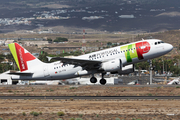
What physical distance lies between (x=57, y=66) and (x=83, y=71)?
4.43m

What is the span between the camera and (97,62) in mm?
47812

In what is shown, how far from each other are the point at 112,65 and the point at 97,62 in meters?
2.17

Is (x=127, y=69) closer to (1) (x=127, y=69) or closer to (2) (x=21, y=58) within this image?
(1) (x=127, y=69)

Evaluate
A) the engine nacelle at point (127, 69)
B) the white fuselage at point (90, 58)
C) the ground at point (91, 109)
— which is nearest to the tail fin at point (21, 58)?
the white fuselage at point (90, 58)

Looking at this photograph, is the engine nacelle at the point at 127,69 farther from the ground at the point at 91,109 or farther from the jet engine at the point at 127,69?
the ground at the point at 91,109

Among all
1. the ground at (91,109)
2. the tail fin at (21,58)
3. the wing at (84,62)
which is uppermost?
the tail fin at (21,58)

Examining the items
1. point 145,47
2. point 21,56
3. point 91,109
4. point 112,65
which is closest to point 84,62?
point 112,65

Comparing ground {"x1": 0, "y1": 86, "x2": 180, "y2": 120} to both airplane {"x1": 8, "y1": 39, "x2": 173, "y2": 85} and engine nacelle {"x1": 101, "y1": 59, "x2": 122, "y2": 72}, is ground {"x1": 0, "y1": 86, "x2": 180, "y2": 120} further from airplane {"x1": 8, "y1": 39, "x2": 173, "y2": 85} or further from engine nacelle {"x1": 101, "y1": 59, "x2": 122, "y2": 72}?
engine nacelle {"x1": 101, "y1": 59, "x2": 122, "y2": 72}

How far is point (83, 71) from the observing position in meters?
49.8

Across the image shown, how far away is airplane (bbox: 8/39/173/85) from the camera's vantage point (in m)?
47.3

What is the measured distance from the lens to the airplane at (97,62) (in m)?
47.3

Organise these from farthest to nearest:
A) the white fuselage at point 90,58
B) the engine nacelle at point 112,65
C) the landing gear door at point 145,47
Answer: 1. the white fuselage at point 90,58
2. the engine nacelle at point 112,65
3. the landing gear door at point 145,47

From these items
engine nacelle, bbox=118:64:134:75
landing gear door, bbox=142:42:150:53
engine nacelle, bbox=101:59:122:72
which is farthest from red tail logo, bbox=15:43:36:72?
landing gear door, bbox=142:42:150:53

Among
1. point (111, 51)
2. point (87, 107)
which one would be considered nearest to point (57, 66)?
point (111, 51)
